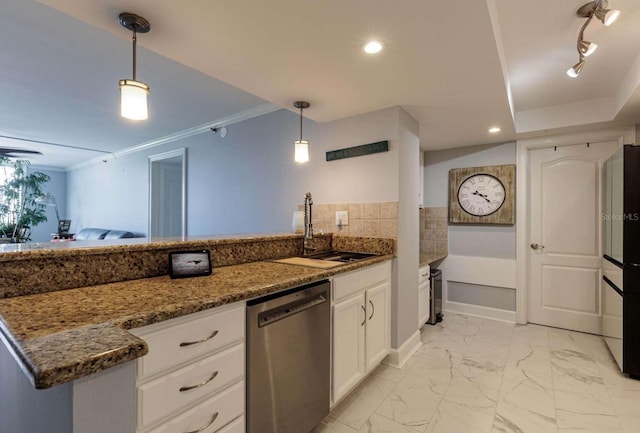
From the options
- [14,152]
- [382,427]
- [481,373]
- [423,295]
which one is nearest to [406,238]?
[423,295]

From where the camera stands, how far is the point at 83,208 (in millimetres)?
6758

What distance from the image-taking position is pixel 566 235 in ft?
10.3

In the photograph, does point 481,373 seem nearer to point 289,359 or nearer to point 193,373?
point 289,359

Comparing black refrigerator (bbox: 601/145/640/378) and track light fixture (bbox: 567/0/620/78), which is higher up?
track light fixture (bbox: 567/0/620/78)

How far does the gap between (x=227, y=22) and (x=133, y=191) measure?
4721mm

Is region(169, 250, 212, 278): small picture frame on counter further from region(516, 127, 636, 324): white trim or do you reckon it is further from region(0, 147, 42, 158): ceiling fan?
region(0, 147, 42, 158): ceiling fan

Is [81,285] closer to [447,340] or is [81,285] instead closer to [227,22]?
[227,22]

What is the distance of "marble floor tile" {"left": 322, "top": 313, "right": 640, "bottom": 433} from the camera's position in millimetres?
1714

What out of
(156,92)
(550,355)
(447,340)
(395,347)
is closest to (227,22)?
(156,92)

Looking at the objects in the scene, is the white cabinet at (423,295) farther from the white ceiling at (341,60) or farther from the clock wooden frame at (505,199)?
the white ceiling at (341,60)

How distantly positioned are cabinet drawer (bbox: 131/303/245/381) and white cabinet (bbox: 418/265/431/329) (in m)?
2.11

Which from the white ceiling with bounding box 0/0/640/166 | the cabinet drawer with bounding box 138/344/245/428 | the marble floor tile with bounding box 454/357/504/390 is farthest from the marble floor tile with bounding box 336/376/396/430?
the white ceiling with bounding box 0/0/640/166

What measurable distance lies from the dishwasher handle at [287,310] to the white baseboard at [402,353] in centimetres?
116

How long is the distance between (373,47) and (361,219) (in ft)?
4.30
